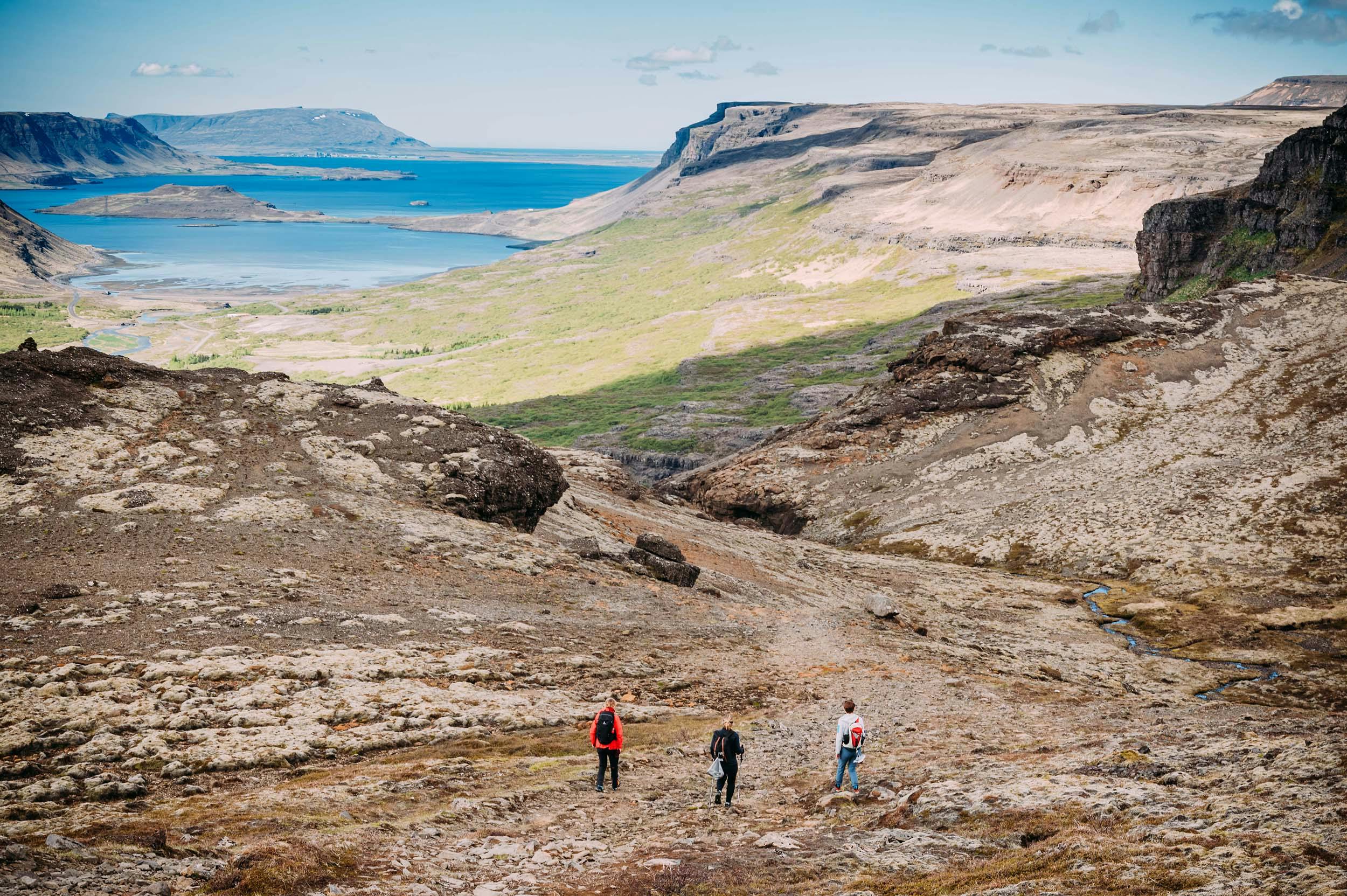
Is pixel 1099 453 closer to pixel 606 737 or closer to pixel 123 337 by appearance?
pixel 606 737

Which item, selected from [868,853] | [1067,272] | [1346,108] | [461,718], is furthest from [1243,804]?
[1067,272]

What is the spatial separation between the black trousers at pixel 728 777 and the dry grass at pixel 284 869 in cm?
796

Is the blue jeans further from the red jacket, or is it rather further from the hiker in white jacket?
the red jacket

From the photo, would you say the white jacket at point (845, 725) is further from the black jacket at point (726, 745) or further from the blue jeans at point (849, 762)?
the black jacket at point (726, 745)

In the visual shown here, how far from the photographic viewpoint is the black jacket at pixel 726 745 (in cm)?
1984

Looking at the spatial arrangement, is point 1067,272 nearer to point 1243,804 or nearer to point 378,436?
point 378,436

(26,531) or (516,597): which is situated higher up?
(26,531)

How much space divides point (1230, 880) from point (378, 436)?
37.4 m

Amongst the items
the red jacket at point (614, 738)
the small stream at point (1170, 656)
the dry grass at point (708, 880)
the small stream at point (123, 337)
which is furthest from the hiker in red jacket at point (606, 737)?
the small stream at point (123, 337)

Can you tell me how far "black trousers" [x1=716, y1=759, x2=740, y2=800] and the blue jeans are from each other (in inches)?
104

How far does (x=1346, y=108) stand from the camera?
9475 centimetres

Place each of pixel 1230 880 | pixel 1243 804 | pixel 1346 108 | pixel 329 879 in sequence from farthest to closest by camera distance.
A: pixel 1346 108
pixel 1243 804
pixel 329 879
pixel 1230 880

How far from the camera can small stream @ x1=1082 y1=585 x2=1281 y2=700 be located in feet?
126

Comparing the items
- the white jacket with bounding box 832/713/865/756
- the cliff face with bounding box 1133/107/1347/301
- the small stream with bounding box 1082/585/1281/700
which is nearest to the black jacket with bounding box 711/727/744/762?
the white jacket with bounding box 832/713/865/756
